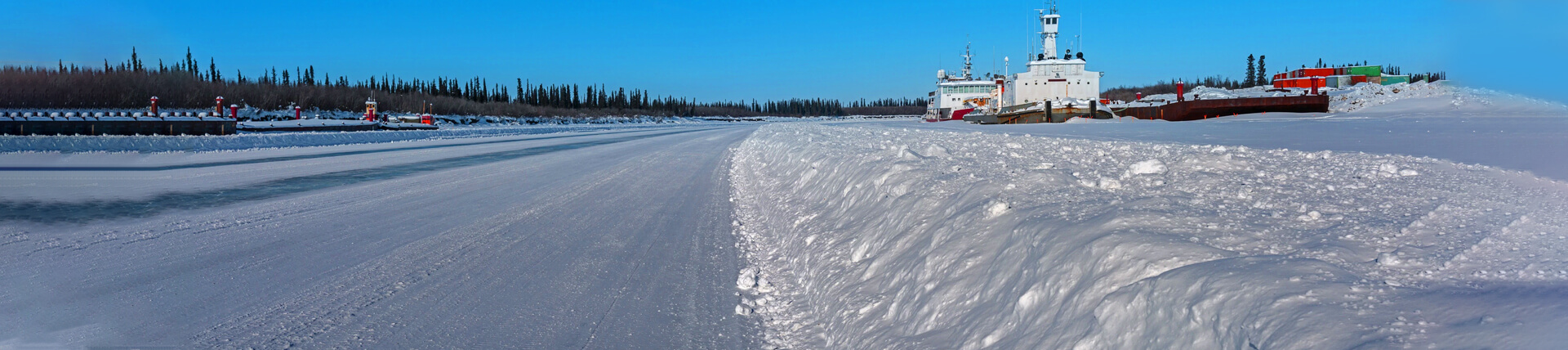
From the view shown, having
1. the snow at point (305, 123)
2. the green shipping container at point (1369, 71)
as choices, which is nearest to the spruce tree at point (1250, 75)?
the green shipping container at point (1369, 71)

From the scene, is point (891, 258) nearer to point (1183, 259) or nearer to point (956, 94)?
point (1183, 259)

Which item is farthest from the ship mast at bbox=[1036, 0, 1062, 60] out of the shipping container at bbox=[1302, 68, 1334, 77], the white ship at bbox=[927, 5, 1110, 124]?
the shipping container at bbox=[1302, 68, 1334, 77]

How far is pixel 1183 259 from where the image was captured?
3391 mm

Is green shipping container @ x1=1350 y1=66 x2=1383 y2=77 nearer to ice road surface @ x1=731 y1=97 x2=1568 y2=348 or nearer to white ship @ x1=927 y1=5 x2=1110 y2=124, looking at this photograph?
white ship @ x1=927 y1=5 x2=1110 y2=124

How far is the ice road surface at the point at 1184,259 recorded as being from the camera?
2629 mm

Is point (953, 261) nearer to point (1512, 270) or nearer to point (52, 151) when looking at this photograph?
point (1512, 270)

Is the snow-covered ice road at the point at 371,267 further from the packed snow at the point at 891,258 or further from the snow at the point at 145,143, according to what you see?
the snow at the point at 145,143

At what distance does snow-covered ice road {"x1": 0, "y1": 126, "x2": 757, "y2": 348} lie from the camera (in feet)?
14.2

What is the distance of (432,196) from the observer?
10859 mm

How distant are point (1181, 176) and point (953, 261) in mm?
2839

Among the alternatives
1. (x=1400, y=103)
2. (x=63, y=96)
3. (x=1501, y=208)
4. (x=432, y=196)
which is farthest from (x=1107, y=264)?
(x=63, y=96)

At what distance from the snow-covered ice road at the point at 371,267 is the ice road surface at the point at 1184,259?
2.36 feet

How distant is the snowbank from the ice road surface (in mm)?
12

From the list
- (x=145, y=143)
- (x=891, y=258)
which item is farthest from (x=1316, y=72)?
(x=891, y=258)
